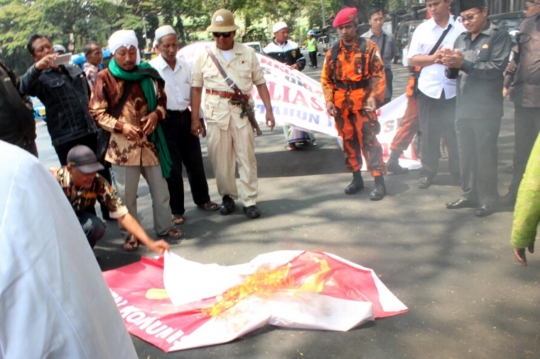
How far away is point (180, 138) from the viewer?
598cm

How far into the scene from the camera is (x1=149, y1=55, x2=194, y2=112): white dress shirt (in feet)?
18.8

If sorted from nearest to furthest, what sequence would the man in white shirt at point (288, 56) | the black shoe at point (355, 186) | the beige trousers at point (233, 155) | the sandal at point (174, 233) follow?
1. the sandal at point (174, 233)
2. the beige trousers at point (233, 155)
3. the black shoe at point (355, 186)
4. the man in white shirt at point (288, 56)

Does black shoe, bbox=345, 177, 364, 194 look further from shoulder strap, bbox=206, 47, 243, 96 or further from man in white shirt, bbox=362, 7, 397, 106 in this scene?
man in white shirt, bbox=362, 7, 397, 106

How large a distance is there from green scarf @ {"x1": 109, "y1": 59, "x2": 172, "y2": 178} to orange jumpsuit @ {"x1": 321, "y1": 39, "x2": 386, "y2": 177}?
1.93 meters

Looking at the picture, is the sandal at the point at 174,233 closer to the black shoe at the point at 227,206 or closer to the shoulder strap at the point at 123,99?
the black shoe at the point at 227,206

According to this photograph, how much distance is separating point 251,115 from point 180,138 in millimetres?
828

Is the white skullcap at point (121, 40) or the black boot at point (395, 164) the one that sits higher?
the white skullcap at point (121, 40)

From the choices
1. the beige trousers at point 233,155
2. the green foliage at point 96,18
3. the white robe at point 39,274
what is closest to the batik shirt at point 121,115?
the beige trousers at point 233,155

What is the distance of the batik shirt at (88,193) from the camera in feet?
13.6

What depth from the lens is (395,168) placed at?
7031mm

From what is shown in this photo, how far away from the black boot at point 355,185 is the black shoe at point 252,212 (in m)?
1.14

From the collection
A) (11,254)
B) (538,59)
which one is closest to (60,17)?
(538,59)

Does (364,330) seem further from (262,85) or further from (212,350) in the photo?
(262,85)

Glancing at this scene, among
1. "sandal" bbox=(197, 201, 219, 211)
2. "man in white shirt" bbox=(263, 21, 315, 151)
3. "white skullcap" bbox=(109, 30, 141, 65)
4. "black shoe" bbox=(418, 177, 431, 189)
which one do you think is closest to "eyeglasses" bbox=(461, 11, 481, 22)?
"black shoe" bbox=(418, 177, 431, 189)
